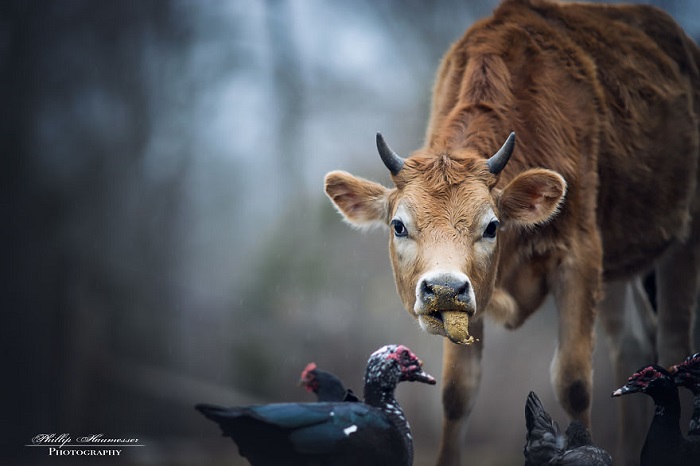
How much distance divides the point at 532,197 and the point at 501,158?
0.95ft

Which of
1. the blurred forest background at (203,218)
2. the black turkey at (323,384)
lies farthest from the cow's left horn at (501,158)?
the blurred forest background at (203,218)

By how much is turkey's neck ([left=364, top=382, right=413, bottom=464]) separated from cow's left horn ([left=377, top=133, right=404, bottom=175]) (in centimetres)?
108

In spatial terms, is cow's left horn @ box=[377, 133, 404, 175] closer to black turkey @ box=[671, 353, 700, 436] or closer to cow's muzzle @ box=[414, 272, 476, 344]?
cow's muzzle @ box=[414, 272, 476, 344]

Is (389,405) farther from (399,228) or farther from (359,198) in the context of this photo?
(359,198)

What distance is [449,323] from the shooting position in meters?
3.75

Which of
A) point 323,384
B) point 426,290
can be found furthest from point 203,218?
point 426,290

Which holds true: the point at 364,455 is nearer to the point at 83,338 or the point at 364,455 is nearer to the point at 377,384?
the point at 377,384

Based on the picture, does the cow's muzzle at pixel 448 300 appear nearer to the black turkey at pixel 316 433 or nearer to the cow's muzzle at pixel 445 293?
the cow's muzzle at pixel 445 293

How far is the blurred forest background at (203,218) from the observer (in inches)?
303

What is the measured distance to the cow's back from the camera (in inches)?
194

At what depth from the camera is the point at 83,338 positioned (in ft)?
25.5

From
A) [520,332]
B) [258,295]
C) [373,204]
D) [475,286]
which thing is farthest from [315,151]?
[475,286]

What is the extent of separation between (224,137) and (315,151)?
95 centimetres

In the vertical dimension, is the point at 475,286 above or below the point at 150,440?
above
